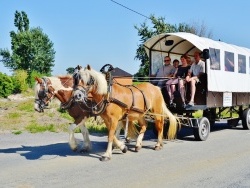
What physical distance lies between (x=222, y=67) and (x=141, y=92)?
3435 millimetres

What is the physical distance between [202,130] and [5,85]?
49.3 ft

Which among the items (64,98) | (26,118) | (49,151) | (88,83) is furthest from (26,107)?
(88,83)

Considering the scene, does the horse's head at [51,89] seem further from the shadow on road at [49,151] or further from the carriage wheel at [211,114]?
the carriage wheel at [211,114]

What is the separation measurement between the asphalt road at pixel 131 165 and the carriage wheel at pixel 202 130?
18 centimetres

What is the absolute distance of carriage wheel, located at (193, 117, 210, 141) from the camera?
425 inches

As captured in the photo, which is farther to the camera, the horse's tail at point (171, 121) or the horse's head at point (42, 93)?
the horse's tail at point (171, 121)

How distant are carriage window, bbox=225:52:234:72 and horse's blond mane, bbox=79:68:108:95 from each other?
206 inches

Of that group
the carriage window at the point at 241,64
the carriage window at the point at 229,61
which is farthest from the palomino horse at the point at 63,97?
A: the carriage window at the point at 241,64

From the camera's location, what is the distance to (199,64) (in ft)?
36.0

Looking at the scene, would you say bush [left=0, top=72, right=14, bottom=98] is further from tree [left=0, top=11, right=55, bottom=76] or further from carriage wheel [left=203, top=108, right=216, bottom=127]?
tree [left=0, top=11, right=55, bottom=76]

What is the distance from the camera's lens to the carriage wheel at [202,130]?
10.8 metres

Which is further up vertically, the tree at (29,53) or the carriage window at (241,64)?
the tree at (29,53)

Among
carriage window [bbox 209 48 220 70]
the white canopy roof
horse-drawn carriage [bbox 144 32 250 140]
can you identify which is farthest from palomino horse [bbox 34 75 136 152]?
carriage window [bbox 209 48 220 70]

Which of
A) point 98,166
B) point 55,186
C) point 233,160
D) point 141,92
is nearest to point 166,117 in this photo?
point 141,92
